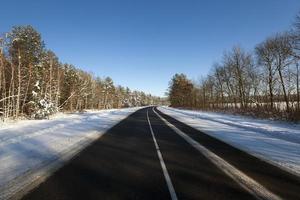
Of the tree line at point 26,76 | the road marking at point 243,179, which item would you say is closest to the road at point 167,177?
the road marking at point 243,179

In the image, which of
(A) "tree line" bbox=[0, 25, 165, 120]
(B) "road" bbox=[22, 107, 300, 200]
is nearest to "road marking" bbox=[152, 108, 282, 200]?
(B) "road" bbox=[22, 107, 300, 200]

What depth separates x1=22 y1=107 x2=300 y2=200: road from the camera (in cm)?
582

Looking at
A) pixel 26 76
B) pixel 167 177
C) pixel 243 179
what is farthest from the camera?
pixel 26 76

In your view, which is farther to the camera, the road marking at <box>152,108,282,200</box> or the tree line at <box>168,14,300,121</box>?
the tree line at <box>168,14,300,121</box>

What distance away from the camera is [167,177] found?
7.11m

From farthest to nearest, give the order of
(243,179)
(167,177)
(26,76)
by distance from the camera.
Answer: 1. (26,76)
2. (167,177)
3. (243,179)

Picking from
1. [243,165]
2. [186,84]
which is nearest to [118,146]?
[243,165]

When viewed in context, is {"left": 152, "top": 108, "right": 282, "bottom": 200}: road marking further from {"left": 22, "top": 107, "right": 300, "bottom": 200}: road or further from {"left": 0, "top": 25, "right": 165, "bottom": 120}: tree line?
{"left": 0, "top": 25, "right": 165, "bottom": 120}: tree line

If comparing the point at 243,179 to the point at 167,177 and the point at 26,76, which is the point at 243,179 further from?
the point at 26,76

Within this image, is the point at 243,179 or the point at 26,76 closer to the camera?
the point at 243,179

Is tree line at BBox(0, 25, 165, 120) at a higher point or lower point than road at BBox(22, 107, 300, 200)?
higher

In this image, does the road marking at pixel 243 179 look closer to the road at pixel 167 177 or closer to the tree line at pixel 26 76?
the road at pixel 167 177

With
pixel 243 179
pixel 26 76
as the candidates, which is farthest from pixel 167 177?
pixel 26 76

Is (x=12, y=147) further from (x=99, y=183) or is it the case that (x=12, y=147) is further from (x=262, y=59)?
(x=262, y=59)
